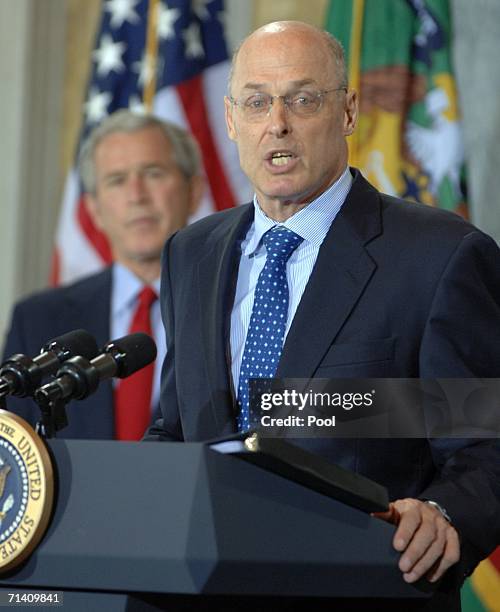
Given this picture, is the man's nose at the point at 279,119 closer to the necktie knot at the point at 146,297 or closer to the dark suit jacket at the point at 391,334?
the dark suit jacket at the point at 391,334

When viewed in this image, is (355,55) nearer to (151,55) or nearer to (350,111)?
(151,55)

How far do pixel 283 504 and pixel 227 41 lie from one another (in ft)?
12.3

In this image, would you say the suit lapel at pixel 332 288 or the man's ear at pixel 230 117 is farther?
the man's ear at pixel 230 117

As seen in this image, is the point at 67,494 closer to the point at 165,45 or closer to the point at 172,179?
the point at 172,179

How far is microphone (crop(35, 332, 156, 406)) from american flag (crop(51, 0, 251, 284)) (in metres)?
3.07

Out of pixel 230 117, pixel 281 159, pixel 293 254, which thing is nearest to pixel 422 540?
pixel 293 254

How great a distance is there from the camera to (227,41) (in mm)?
4984

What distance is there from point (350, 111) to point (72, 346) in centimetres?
84

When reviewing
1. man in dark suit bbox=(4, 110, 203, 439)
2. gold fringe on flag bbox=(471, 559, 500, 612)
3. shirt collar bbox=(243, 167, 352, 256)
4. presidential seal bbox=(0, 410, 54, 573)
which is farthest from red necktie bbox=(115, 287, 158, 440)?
presidential seal bbox=(0, 410, 54, 573)

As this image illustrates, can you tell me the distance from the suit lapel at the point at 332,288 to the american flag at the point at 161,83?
272 centimetres

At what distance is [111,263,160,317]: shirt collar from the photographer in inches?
171

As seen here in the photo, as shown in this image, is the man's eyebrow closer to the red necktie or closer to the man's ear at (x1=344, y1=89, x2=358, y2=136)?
the man's ear at (x1=344, y1=89, x2=358, y2=136)

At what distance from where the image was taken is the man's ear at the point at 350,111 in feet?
7.51

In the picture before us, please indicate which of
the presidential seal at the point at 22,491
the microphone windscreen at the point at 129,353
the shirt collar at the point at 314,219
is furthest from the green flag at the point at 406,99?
the presidential seal at the point at 22,491
